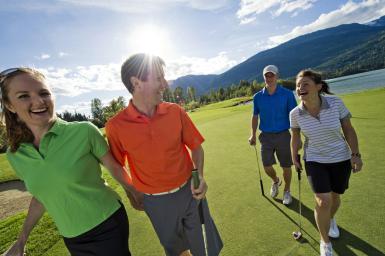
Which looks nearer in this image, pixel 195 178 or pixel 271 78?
pixel 195 178

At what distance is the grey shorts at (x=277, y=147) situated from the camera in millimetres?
5531

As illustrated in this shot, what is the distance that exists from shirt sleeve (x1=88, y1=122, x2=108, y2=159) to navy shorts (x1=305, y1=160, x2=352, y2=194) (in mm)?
2572

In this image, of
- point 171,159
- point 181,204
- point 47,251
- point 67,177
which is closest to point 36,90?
point 67,177

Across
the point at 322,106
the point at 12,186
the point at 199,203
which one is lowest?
the point at 12,186

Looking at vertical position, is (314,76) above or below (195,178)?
above

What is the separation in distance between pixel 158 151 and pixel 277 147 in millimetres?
3413

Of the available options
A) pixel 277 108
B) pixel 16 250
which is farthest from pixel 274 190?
pixel 16 250

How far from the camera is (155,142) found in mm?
2814

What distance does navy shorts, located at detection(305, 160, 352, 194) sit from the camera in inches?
143

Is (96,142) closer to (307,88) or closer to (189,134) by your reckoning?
(189,134)

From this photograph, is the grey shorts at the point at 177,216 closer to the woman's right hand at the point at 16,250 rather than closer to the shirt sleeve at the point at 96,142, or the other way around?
the shirt sleeve at the point at 96,142

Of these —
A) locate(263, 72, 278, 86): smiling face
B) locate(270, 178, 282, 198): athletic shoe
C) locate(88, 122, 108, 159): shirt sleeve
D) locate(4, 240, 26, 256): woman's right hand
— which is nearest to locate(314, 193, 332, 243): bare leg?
locate(270, 178, 282, 198): athletic shoe

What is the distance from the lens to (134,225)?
189 inches

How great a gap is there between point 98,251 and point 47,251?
2.38 m
